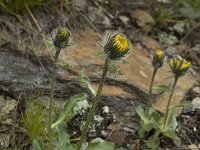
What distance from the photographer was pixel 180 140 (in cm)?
385

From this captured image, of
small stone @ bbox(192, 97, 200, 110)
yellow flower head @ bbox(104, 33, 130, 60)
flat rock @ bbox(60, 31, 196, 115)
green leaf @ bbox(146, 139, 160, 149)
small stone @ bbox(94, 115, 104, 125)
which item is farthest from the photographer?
small stone @ bbox(192, 97, 200, 110)

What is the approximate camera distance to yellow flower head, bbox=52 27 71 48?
9.37 feet

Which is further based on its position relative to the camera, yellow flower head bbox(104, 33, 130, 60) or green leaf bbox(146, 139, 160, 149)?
green leaf bbox(146, 139, 160, 149)

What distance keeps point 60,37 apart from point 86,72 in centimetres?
124

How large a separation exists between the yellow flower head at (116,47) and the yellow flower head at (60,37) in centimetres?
28

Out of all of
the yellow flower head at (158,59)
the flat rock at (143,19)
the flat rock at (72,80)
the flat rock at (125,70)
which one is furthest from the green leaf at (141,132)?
the flat rock at (143,19)

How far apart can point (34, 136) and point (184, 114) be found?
1526 mm

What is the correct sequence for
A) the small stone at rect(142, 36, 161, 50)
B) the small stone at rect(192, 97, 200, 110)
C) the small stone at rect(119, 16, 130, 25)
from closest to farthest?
1. the small stone at rect(192, 97, 200, 110)
2. the small stone at rect(142, 36, 161, 50)
3. the small stone at rect(119, 16, 130, 25)

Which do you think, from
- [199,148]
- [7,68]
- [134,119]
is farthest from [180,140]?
[7,68]

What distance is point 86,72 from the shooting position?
407 cm

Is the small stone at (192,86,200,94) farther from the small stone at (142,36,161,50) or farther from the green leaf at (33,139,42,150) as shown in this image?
the green leaf at (33,139,42,150)

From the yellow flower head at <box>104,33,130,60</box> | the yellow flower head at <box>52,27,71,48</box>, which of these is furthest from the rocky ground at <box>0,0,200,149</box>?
the yellow flower head at <box>104,33,130,60</box>

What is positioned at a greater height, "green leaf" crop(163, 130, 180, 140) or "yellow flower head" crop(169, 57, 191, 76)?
"yellow flower head" crop(169, 57, 191, 76)

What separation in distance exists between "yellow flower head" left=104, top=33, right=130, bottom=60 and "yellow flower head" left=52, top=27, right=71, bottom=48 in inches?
10.9
